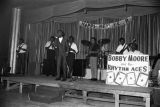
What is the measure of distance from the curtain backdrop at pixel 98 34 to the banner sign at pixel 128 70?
276cm

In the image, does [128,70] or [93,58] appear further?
[93,58]

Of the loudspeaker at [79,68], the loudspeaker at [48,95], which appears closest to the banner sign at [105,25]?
the loudspeaker at [79,68]

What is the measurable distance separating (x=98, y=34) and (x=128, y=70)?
3.89 metres

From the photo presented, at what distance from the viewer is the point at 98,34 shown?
8000 mm

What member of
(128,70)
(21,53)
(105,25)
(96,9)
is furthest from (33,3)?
(128,70)

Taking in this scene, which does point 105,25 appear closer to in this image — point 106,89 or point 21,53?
point 21,53

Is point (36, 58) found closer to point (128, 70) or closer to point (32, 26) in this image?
point (32, 26)

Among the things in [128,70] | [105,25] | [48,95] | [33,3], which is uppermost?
[33,3]

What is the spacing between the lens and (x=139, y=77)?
4215 mm

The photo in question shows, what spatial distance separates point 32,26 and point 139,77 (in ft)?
23.2

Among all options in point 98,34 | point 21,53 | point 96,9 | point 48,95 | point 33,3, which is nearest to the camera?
point 48,95

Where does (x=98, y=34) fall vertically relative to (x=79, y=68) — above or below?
above

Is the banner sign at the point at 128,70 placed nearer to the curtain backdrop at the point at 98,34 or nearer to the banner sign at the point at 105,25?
the curtain backdrop at the point at 98,34

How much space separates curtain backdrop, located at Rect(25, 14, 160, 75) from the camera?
675cm
